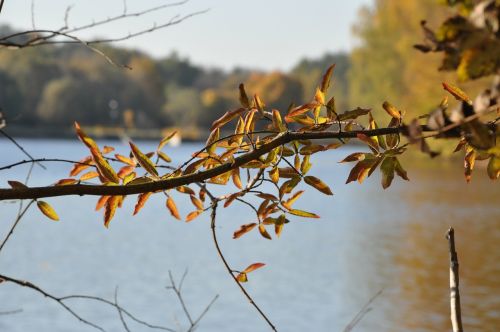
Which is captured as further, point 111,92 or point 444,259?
point 111,92

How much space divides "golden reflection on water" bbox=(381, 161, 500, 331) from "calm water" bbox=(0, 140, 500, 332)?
22mm

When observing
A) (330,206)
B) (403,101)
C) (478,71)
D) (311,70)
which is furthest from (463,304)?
(311,70)

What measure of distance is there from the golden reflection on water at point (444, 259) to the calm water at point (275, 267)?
2 centimetres

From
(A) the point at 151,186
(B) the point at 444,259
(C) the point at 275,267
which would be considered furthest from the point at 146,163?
(B) the point at 444,259

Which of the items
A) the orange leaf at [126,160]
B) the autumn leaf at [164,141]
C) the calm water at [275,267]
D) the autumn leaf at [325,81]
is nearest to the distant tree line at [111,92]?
the calm water at [275,267]

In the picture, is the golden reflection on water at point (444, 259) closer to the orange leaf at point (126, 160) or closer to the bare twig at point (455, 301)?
the orange leaf at point (126, 160)

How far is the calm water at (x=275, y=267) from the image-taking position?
790cm

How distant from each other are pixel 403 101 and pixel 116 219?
22.0 m

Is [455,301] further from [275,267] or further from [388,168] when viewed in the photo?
[275,267]

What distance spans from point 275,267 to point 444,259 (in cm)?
225

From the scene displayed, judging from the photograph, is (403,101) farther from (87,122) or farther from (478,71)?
(478,71)

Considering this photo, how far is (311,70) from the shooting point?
82.1 m

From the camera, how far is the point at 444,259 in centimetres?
1104

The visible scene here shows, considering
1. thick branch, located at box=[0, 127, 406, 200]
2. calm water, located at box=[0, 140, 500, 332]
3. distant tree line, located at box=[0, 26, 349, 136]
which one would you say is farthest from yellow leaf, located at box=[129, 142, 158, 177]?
distant tree line, located at box=[0, 26, 349, 136]
